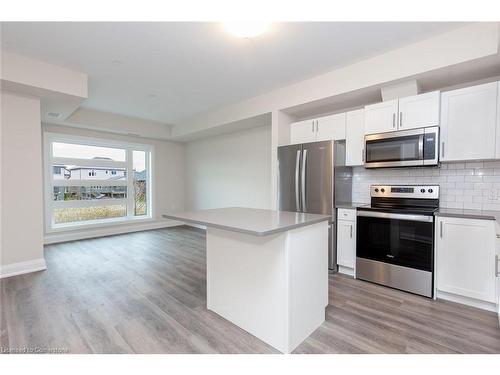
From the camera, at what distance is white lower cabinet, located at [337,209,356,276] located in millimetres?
3123

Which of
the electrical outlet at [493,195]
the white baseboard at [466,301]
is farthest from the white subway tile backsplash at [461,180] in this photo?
the white baseboard at [466,301]

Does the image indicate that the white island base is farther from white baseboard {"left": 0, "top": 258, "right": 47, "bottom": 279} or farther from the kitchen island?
white baseboard {"left": 0, "top": 258, "right": 47, "bottom": 279}

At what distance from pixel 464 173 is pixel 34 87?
5153 mm

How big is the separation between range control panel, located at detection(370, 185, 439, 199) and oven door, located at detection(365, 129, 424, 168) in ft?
1.13

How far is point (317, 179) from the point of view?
3.35 meters

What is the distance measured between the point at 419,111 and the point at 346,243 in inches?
68.9

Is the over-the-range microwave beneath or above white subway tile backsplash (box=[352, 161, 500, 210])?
above

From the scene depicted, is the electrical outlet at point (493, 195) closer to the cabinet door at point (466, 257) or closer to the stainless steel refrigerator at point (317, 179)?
the cabinet door at point (466, 257)

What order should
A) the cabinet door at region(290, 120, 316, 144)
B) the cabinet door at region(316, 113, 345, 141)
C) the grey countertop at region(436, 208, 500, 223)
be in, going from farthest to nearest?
the cabinet door at region(290, 120, 316, 144) → the cabinet door at region(316, 113, 345, 141) → the grey countertop at region(436, 208, 500, 223)

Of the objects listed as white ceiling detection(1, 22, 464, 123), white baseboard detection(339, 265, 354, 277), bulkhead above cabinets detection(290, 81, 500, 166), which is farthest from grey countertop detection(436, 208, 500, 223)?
white ceiling detection(1, 22, 464, 123)

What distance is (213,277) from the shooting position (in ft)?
7.64

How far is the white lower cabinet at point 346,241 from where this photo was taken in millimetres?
3123

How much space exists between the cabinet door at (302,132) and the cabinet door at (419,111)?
3.77 ft
